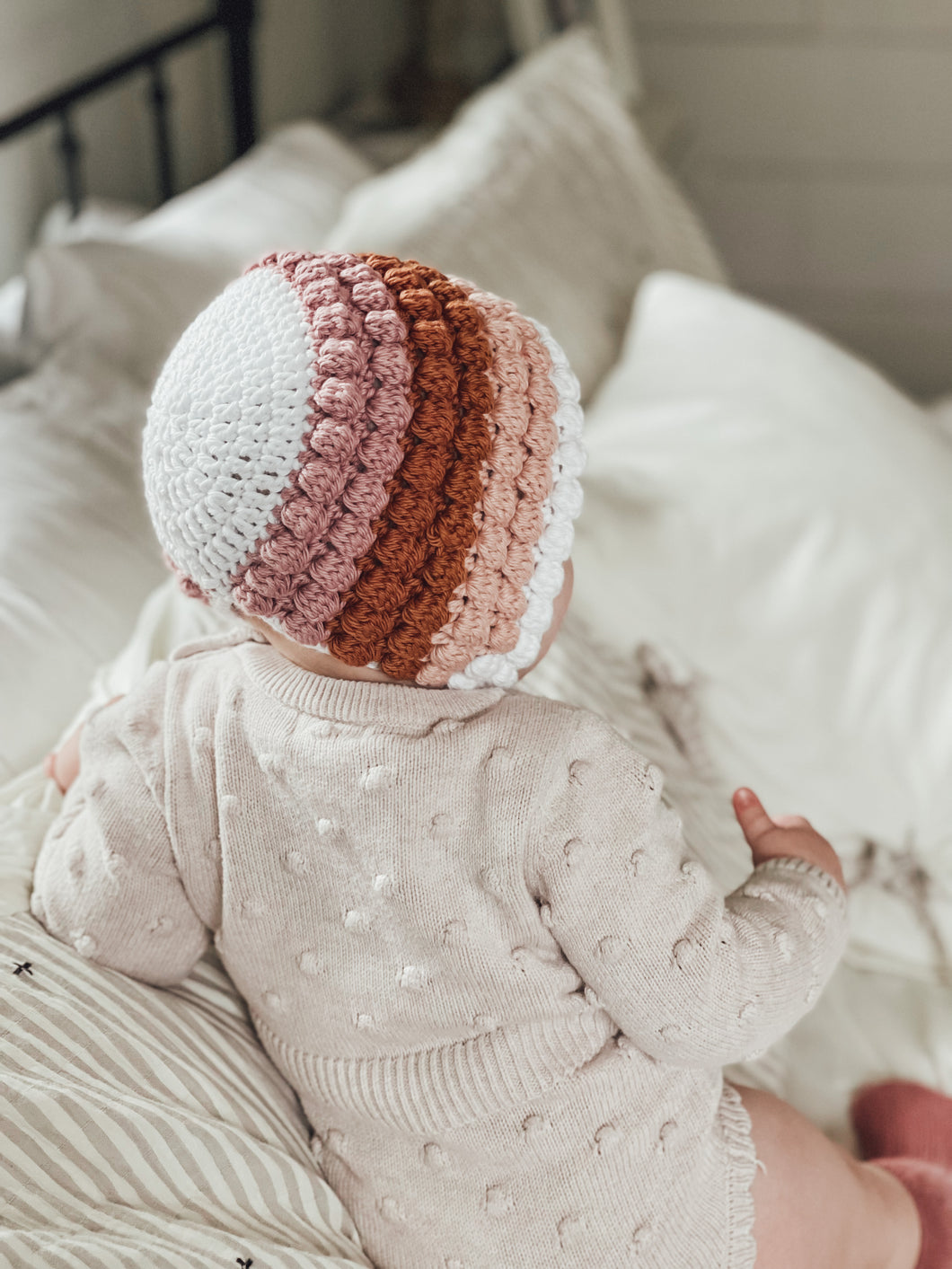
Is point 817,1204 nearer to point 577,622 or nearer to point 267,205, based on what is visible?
point 577,622

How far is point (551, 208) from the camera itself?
4.59ft

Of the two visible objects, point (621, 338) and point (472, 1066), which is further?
point (621, 338)

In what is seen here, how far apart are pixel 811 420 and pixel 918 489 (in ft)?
0.41

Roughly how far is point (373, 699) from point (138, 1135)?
0.82 feet

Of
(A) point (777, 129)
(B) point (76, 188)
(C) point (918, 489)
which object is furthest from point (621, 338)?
(A) point (777, 129)

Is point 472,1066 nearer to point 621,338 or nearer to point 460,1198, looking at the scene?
point 460,1198

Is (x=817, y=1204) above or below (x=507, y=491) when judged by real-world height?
below

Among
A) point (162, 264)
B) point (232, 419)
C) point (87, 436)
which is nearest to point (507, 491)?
point (232, 419)

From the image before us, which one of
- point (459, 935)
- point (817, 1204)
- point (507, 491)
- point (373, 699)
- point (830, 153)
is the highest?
point (507, 491)

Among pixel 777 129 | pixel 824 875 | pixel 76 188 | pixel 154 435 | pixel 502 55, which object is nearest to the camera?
pixel 154 435

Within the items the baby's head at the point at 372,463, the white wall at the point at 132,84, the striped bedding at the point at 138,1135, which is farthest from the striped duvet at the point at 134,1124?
the white wall at the point at 132,84

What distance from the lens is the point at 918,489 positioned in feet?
3.72

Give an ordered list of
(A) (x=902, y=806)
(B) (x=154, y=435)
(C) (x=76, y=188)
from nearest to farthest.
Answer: (B) (x=154, y=435)
(A) (x=902, y=806)
(C) (x=76, y=188)

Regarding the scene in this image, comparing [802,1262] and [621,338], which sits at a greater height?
[621,338]
